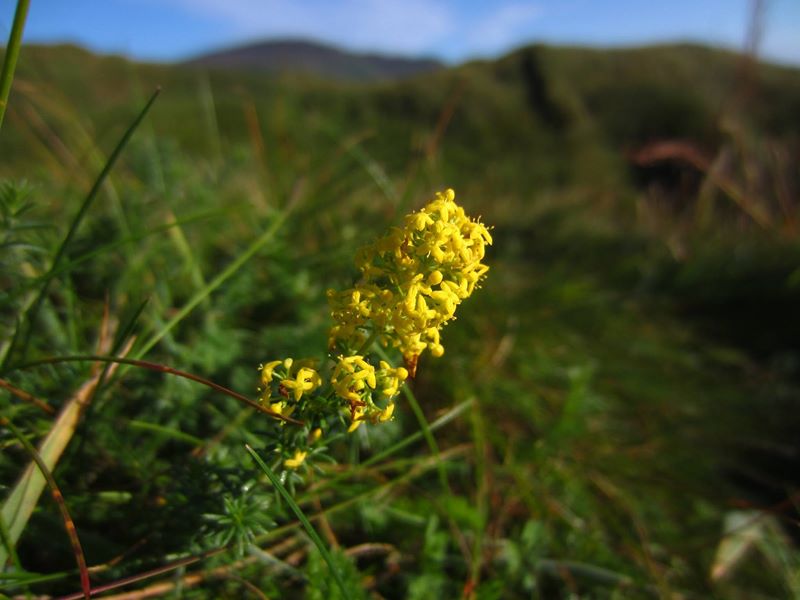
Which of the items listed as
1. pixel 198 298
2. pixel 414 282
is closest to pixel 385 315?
pixel 414 282

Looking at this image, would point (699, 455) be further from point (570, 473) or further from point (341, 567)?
point (341, 567)

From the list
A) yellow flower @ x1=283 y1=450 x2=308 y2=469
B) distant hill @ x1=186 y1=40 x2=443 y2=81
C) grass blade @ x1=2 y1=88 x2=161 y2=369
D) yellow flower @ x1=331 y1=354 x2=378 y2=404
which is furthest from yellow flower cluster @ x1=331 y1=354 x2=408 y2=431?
distant hill @ x1=186 y1=40 x2=443 y2=81

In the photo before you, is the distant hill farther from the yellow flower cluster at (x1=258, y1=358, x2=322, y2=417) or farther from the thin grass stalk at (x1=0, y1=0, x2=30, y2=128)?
the yellow flower cluster at (x1=258, y1=358, x2=322, y2=417)

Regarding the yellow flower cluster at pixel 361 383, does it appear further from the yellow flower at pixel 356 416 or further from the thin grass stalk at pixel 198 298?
the thin grass stalk at pixel 198 298

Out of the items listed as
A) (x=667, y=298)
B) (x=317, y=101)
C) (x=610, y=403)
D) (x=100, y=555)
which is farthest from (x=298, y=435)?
(x=317, y=101)

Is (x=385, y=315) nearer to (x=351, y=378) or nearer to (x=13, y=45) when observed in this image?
(x=351, y=378)

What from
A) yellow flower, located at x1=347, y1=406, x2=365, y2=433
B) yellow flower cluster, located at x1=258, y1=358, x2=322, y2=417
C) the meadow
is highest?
yellow flower cluster, located at x1=258, y1=358, x2=322, y2=417

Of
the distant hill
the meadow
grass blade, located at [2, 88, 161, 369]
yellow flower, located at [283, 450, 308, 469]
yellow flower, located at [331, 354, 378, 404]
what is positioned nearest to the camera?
yellow flower, located at [331, 354, 378, 404]
